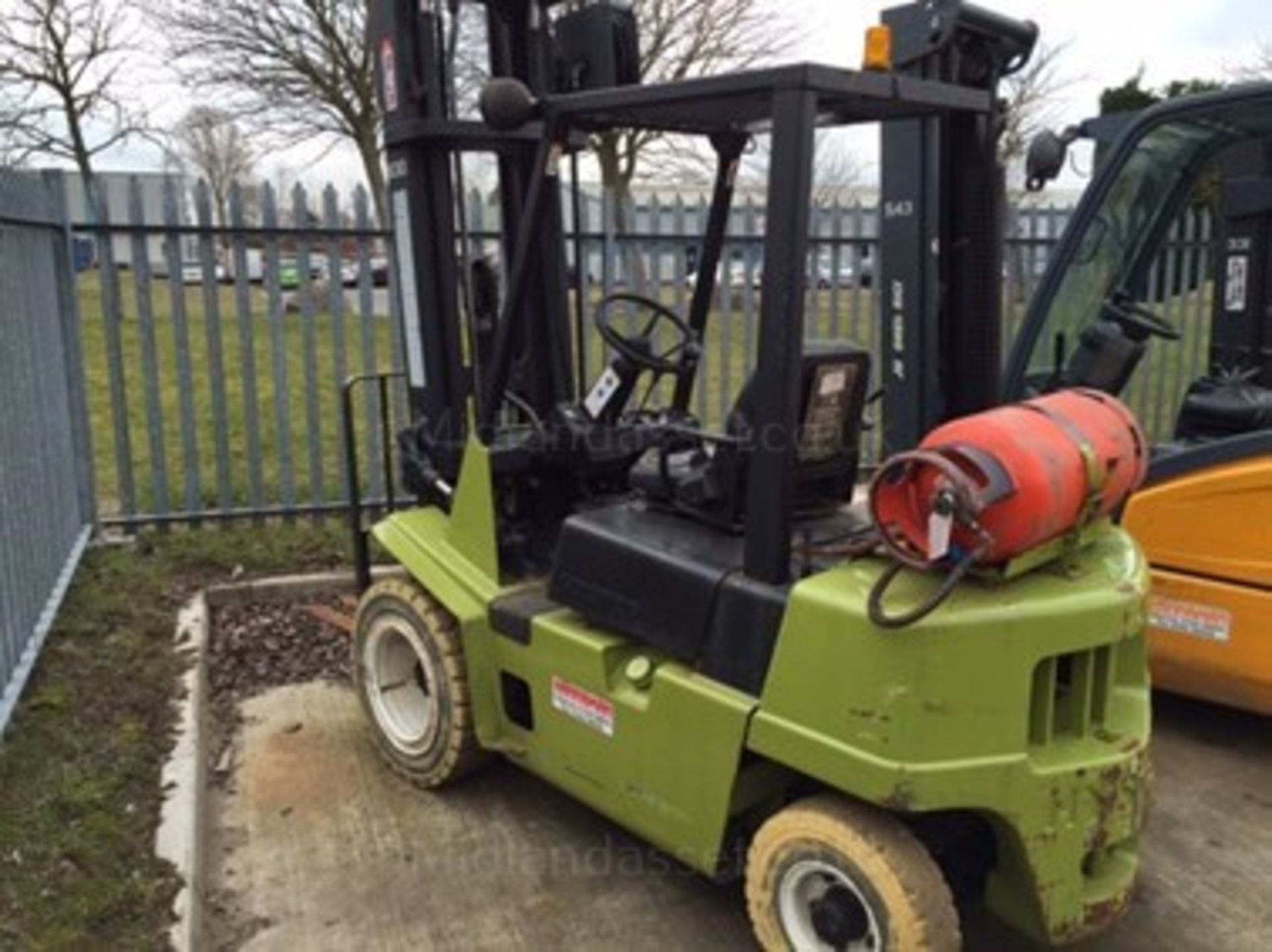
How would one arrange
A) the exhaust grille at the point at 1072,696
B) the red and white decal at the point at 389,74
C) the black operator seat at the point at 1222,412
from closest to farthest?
the exhaust grille at the point at 1072,696, the red and white decal at the point at 389,74, the black operator seat at the point at 1222,412

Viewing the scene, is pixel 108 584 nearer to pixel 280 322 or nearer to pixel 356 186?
pixel 280 322

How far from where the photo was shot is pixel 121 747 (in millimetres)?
3980

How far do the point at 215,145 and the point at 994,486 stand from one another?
2815 cm

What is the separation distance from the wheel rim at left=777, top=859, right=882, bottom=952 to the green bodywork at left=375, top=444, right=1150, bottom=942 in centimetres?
22

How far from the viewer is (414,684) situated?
432cm

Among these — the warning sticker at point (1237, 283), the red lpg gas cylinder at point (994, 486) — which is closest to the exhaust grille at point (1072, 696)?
the red lpg gas cylinder at point (994, 486)

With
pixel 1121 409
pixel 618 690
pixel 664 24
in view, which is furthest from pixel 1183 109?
pixel 664 24

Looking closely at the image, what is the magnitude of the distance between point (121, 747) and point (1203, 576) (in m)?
3.75

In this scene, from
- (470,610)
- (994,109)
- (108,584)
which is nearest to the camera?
(994,109)

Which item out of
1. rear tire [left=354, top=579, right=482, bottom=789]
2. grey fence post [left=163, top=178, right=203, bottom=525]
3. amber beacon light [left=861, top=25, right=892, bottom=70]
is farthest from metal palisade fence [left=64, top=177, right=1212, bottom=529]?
amber beacon light [left=861, top=25, right=892, bottom=70]

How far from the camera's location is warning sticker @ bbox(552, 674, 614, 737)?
10.8 feet

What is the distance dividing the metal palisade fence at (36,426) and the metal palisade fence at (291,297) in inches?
9.9

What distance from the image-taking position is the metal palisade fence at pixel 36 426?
424 cm

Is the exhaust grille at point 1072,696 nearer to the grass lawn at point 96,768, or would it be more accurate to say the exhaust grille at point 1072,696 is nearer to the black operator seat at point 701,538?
the black operator seat at point 701,538
